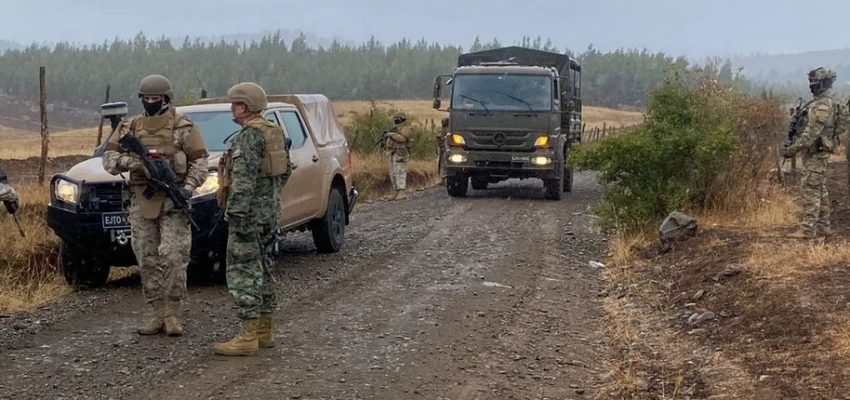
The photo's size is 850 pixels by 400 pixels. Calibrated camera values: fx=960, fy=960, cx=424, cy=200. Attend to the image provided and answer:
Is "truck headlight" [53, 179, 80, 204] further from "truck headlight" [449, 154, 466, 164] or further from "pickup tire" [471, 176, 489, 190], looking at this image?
"pickup tire" [471, 176, 489, 190]

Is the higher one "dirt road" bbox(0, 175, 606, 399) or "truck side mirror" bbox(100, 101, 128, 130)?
"truck side mirror" bbox(100, 101, 128, 130)

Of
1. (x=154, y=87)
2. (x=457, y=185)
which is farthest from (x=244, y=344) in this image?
(x=457, y=185)

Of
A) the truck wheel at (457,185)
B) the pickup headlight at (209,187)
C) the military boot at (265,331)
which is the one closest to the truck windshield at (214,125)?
the pickup headlight at (209,187)

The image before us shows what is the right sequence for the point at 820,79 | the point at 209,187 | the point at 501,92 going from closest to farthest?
the point at 209,187 → the point at 820,79 → the point at 501,92

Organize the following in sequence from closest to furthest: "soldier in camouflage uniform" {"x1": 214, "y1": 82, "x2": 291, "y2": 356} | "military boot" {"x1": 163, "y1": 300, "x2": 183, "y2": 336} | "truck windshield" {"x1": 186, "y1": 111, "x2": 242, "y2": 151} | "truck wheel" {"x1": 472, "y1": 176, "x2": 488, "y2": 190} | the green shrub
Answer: "soldier in camouflage uniform" {"x1": 214, "y1": 82, "x2": 291, "y2": 356} < "military boot" {"x1": 163, "y1": 300, "x2": 183, "y2": 336} < "truck windshield" {"x1": 186, "y1": 111, "x2": 242, "y2": 151} < the green shrub < "truck wheel" {"x1": 472, "y1": 176, "x2": 488, "y2": 190}

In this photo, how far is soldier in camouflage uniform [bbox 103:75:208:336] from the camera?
6.61 meters

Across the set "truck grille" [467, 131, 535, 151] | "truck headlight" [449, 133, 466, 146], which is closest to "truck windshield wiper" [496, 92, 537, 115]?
"truck grille" [467, 131, 535, 151]

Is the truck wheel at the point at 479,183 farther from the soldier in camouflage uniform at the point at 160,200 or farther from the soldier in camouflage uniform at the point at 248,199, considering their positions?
the soldier in camouflage uniform at the point at 248,199

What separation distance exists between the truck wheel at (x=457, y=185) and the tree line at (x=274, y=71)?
308 ft

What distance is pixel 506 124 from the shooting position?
56.6ft

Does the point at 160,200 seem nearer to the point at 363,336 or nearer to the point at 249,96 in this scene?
the point at 249,96

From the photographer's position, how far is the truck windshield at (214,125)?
9039 millimetres

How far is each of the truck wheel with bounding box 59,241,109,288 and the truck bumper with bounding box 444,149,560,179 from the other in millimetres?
9640

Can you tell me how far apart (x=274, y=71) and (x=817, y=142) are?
393ft
